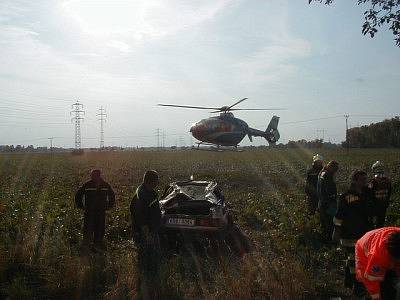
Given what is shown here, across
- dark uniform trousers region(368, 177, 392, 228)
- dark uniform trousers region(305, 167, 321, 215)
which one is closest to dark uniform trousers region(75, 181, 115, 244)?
dark uniform trousers region(305, 167, 321, 215)

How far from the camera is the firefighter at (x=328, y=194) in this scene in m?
9.60

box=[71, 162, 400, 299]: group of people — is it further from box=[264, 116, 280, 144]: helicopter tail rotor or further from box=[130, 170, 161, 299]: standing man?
box=[264, 116, 280, 144]: helicopter tail rotor

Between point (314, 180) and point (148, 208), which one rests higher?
point (314, 180)

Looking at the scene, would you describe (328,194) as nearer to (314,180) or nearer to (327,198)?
(327,198)

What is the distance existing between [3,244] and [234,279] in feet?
14.0

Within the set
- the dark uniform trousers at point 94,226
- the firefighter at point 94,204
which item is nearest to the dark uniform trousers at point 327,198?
the firefighter at point 94,204

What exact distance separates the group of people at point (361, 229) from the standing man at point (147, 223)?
9.35ft

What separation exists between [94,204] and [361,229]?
206 inches

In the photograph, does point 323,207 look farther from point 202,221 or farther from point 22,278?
point 22,278

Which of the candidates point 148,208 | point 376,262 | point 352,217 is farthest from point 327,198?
point 376,262

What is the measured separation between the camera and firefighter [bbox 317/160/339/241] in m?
9.60

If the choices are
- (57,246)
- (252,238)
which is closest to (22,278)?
(57,246)

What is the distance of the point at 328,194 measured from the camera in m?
9.70

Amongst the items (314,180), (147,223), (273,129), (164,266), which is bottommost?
(164,266)
